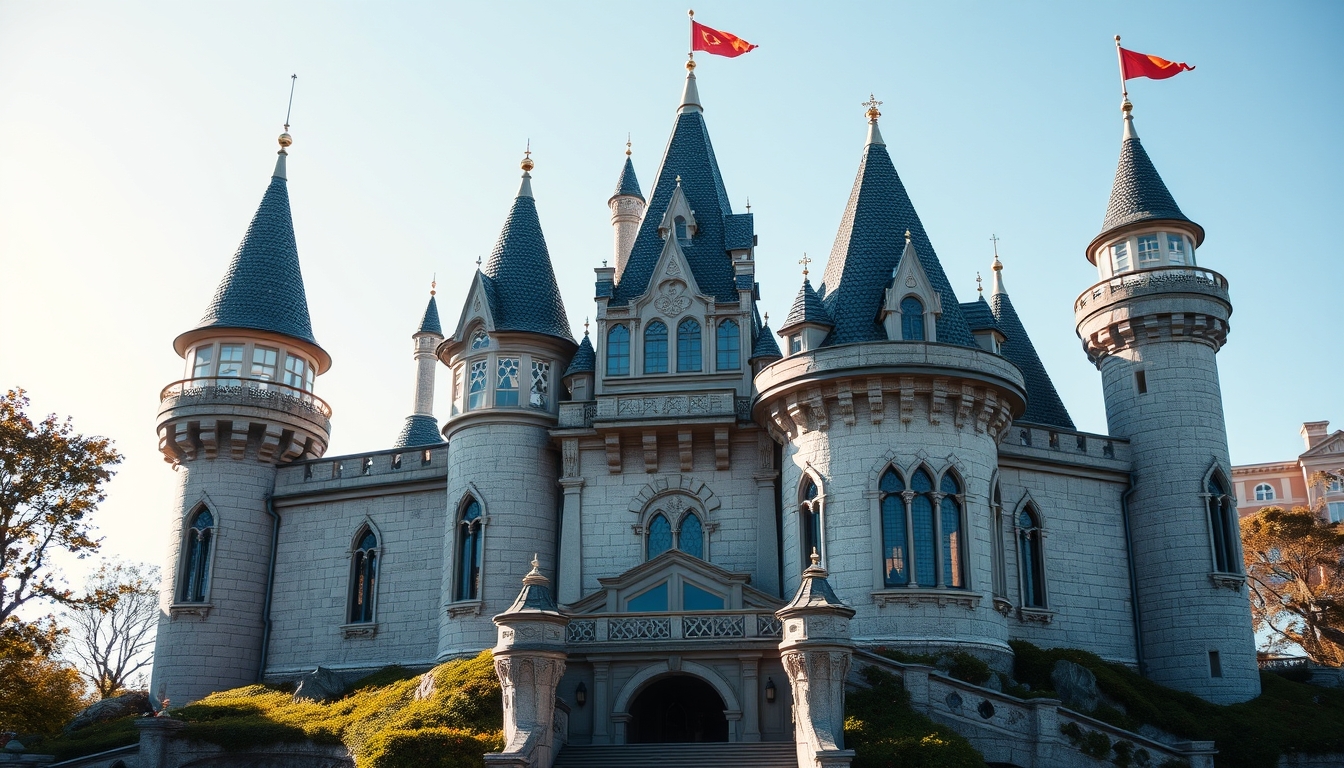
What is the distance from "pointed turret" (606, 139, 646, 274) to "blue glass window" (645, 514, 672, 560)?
38.2ft

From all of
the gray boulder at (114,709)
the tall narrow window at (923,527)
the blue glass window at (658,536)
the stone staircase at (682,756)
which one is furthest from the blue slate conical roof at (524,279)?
the gray boulder at (114,709)

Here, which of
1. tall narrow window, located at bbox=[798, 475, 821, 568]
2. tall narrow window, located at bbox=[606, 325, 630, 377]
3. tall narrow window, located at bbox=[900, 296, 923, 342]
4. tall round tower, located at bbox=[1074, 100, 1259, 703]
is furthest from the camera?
tall narrow window, located at bbox=[606, 325, 630, 377]

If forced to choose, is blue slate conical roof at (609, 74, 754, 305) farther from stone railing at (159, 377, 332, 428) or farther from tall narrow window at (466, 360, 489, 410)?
stone railing at (159, 377, 332, 428)

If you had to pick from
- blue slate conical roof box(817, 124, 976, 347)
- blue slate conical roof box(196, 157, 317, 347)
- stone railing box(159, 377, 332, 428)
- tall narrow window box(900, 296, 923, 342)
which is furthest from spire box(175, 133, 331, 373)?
tall narrow window box(900, 296, 923, 342)

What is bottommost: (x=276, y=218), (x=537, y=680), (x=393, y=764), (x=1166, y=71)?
(x=393, y=764)

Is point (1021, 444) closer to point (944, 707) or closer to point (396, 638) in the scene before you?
point (944, 707)

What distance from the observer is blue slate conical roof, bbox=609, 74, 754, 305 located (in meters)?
32.7

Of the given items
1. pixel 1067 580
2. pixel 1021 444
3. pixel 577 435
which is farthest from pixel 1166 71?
pixel 577 435

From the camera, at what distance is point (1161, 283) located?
1287 inches

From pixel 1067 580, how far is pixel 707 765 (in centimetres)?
1304

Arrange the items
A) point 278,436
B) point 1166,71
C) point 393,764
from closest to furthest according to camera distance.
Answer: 1. point 393,764
2. point 278,436
3. point 1166,71

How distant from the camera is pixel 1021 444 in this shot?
1239 inches

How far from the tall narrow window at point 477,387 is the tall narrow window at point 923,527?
1110 cm

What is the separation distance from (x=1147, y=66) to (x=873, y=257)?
12913 mm
